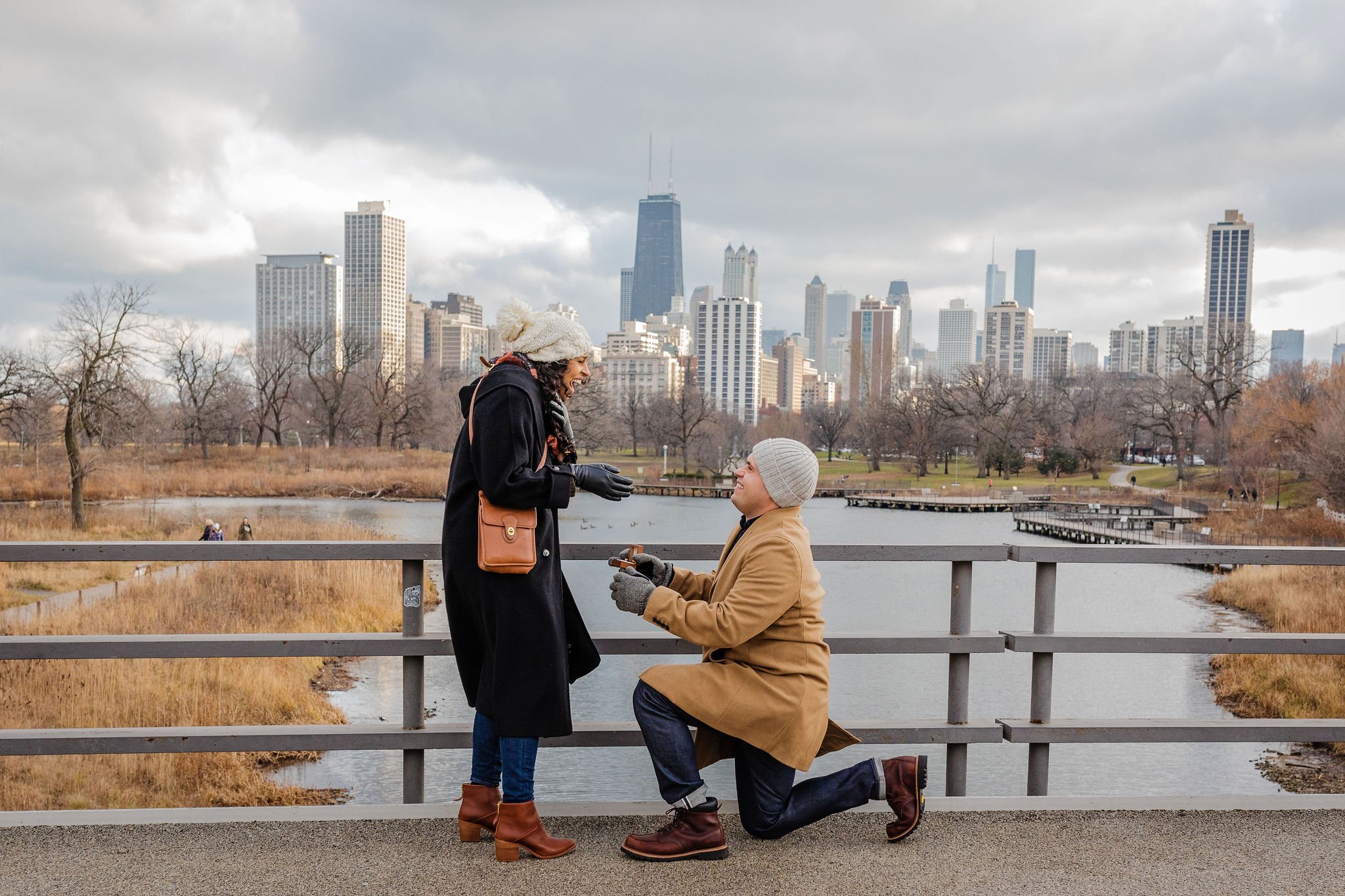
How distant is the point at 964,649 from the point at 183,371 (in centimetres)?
7254

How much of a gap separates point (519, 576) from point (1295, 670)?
1719 centimetres

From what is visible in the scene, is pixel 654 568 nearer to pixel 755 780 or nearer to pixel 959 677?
pixel 755 780

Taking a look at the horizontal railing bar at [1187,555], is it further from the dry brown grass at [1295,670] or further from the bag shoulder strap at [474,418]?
the dry brown grass at [1295,670]

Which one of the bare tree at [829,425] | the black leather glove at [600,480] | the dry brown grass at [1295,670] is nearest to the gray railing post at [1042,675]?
the black leather glove at [600,480]

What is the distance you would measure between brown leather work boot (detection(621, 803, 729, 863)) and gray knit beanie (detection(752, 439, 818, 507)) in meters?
1.13

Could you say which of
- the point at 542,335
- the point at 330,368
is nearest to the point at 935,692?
the point at 542,335

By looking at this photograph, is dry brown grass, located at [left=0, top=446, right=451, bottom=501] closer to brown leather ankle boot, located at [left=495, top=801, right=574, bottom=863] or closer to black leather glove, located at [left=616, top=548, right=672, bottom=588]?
brown leather ankle boot, located at [left=495, top=801, right=574, bottom=863]

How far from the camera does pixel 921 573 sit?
2984cm

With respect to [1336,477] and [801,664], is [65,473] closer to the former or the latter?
[801,664]

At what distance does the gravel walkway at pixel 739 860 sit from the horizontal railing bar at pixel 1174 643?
66 centimetres

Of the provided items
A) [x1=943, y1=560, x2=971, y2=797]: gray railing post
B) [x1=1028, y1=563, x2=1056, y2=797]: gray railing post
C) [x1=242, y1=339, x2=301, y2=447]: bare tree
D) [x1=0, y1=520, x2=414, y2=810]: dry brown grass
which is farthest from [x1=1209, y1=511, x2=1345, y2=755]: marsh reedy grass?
[x1=242, y1=339, x2=301, y2=447]: bare tree

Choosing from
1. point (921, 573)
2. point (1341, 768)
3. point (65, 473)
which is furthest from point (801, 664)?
point (65, 473)

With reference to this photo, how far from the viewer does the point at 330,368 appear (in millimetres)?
A: 76750

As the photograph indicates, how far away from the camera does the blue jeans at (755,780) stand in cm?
363
